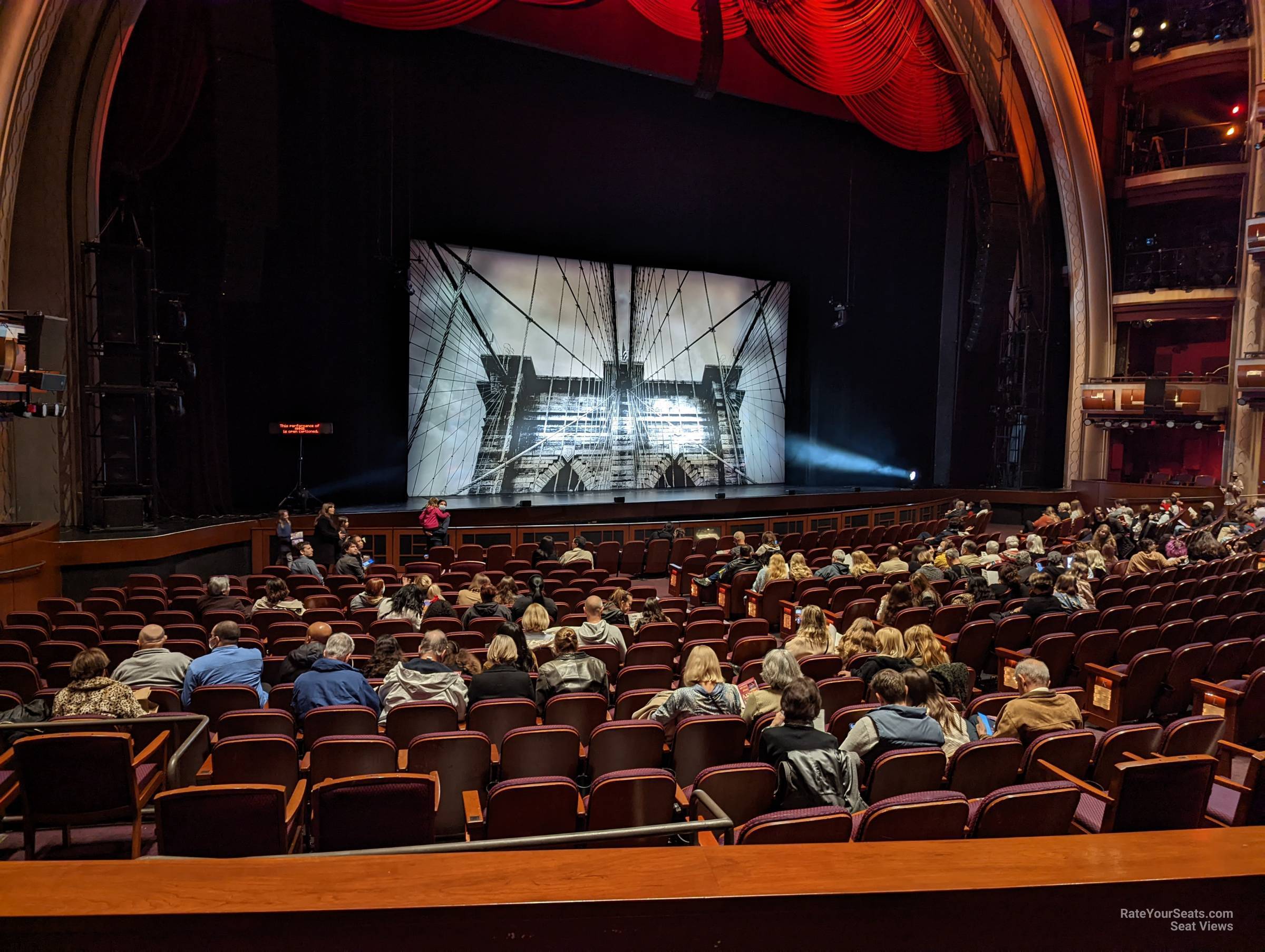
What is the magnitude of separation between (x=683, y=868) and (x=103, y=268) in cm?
1276

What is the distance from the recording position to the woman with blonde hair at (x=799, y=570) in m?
8.93

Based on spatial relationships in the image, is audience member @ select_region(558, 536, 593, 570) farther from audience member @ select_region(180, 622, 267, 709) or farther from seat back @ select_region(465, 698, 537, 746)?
seat back @ select_region(465, 698, 537, 746)

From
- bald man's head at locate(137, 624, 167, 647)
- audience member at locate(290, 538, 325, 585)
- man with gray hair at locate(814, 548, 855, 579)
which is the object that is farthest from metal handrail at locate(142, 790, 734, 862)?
audience member at locate(290, 538, 325, 585)

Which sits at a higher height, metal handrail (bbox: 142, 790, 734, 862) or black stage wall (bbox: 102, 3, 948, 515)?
black stage wall (bbox: 102, 3, 948, 515)

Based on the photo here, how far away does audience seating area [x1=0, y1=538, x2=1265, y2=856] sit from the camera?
2736mm

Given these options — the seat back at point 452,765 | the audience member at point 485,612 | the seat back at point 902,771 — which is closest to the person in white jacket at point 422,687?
the seat back at point 452,765

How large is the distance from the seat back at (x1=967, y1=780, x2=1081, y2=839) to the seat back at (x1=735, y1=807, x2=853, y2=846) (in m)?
0.56

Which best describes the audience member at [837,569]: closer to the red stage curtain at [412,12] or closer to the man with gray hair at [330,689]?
the man with gray hair at [330,689]

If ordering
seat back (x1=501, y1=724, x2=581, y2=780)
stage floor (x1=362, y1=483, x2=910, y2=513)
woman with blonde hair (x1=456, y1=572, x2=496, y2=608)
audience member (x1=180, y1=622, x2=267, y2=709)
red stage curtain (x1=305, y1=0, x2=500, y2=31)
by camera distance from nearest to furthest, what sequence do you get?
1. seat back (x1=501, y1=724, x2=581, y2=780)
2. audience member (x1=180, y1=622, x2=267, y2=709)
3. woman with blonde hair (x1=456, y1=572, x2=496, y2=608)
4. red stage curtain (x1=305, y1=0, x2=500, y2=31)
5. stage floor (x1=362, y1=483, x2=910, y2=513)

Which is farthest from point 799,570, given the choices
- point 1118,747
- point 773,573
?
point 1118,747

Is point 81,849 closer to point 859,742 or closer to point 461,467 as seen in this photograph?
point 859,742

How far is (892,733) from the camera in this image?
376 cm

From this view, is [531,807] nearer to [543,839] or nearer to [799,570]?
[543,839]

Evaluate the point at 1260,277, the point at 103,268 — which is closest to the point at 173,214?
the point at 103,268
